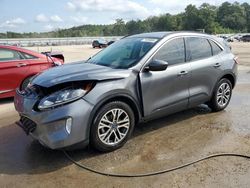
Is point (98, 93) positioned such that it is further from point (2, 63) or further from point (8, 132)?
point (2, 63)

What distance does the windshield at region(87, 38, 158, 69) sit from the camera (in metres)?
4.97

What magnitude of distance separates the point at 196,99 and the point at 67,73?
2.46 m

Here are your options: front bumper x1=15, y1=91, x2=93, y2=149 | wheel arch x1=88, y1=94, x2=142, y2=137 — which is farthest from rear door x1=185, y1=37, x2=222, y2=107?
front bumper x1=15, y1=91, x2=93, y2=149

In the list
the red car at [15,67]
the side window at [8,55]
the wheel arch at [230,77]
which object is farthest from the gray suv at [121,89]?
the side window at [8,55]

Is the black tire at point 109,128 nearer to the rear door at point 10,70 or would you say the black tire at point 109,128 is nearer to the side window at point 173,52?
the side window at point 173,52

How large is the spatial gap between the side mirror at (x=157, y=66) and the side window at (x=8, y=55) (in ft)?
14.4

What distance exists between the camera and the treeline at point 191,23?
364 ft

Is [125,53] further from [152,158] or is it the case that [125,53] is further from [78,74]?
[152,158]

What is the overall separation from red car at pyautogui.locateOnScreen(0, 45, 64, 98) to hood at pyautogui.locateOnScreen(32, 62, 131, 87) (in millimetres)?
3066

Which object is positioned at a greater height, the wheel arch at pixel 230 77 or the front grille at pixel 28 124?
the wheel arch at pixel 230 77

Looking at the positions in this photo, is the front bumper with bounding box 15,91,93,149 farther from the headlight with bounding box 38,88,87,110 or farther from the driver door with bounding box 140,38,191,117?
the driver door with bounding box 140,38,191,117

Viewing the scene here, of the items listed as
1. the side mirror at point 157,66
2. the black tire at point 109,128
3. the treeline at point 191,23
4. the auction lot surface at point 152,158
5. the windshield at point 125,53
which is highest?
the treeline at point 191,23

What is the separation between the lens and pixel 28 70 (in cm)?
790

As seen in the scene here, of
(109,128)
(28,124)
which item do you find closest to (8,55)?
(28,124)
